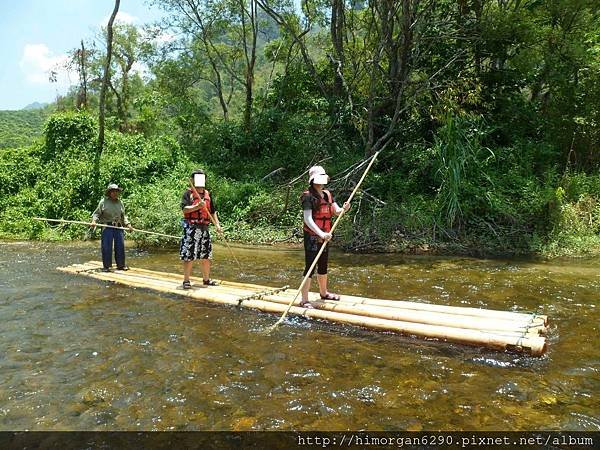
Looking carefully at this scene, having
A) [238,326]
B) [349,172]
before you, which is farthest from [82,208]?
[238,326]

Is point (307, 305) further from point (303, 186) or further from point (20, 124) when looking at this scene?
point (20, 124)

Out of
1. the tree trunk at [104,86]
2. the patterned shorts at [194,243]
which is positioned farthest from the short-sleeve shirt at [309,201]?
the tree trunk at [104,86]

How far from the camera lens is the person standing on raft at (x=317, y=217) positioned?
5.48m

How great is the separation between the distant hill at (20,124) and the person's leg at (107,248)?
29.6 metres

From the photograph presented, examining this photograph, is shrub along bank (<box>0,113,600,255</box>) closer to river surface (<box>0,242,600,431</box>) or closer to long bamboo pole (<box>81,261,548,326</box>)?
river surface (<box>0,242,600,431</box>)

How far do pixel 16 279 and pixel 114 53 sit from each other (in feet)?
86.3

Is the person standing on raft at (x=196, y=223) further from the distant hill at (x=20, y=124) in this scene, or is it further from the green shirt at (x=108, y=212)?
the distant hill at (x=20, y=124)

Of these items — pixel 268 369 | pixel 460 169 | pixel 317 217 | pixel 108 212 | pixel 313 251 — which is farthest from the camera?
pixel 460 169

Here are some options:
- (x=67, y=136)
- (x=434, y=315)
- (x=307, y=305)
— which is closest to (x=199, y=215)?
(x=307, y=305)

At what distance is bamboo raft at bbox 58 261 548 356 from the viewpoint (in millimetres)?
4590

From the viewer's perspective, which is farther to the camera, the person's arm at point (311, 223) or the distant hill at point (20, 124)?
the distant hill at point (20, 124)

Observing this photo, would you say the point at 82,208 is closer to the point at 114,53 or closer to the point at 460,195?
the point at 460,195

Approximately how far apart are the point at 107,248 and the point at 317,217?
471 cm

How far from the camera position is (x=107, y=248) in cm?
865
